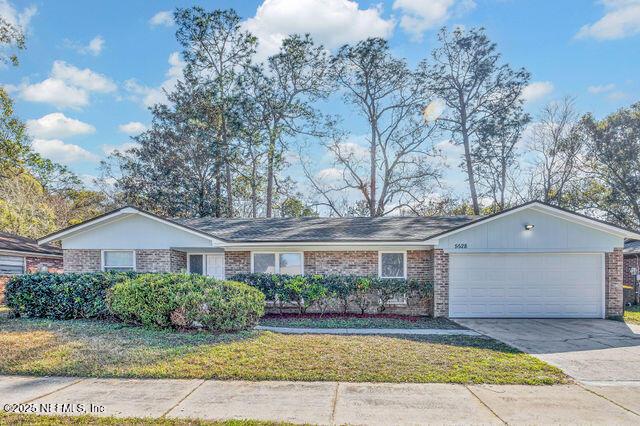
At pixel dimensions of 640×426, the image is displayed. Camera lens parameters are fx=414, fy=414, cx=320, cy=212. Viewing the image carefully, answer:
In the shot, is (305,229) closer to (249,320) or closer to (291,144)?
(249,320)

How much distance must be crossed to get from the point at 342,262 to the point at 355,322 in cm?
278

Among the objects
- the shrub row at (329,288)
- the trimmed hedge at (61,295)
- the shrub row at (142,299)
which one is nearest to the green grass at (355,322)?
the shrub row at (329,288)

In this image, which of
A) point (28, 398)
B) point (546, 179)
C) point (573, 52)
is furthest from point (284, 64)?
point (28, 398)

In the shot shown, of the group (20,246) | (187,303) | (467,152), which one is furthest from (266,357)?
(467,152)

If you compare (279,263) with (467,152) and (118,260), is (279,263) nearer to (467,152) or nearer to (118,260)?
(118,260)

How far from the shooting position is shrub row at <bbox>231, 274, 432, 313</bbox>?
12547mm

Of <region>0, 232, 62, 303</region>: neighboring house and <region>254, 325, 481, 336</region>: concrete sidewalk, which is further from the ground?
<region>0, 232, 62, 303</region>: neighboring house

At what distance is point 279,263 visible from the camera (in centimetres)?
1427

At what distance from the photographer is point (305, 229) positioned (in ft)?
50.8

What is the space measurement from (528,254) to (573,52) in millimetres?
8032

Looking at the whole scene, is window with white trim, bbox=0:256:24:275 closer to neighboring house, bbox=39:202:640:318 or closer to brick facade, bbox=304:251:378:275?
neighboring house, bbox=39:202:640:318

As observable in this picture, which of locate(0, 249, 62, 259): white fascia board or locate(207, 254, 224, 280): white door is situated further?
locate(0, 249, 62, 259): white fascia board

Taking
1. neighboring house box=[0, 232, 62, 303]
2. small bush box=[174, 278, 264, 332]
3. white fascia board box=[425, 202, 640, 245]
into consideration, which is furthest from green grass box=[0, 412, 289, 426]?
neighboring house box=[0, 232, 62, 303]

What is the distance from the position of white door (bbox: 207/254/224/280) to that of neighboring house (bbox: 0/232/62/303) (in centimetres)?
761
